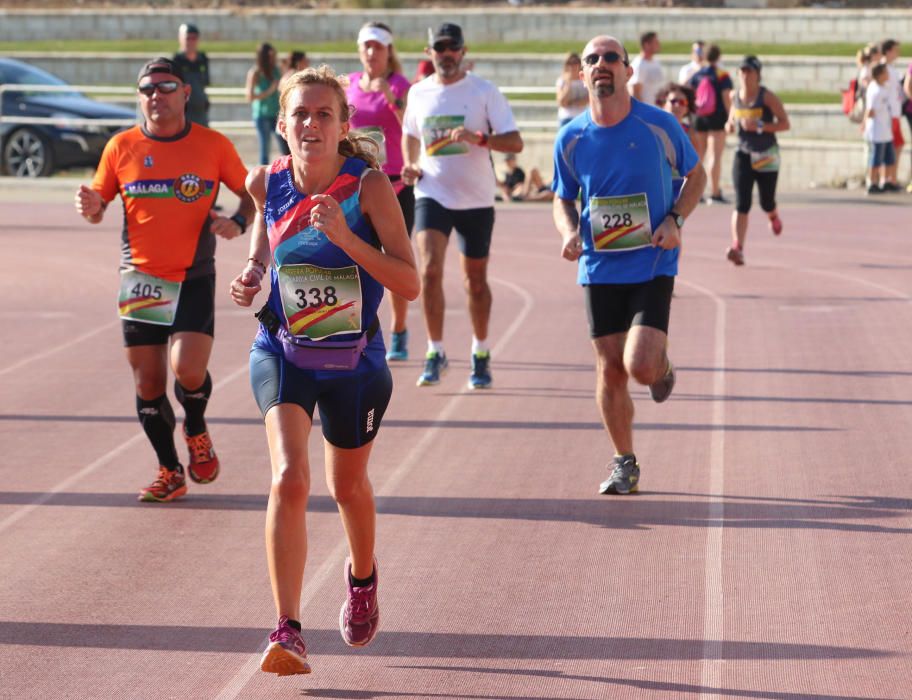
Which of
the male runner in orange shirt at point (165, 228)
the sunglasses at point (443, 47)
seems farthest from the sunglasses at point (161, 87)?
the sunglasses at point (443, 47)

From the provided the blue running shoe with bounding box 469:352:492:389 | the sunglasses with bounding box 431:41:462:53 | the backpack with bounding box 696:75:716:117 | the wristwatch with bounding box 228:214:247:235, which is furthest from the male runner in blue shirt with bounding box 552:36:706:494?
the backpack with bounding box 696:75:716:117

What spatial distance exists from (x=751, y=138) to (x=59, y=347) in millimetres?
7434

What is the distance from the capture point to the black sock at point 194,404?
8.46 m

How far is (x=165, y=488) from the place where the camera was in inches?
331

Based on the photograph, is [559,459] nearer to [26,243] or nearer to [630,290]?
[630,290]

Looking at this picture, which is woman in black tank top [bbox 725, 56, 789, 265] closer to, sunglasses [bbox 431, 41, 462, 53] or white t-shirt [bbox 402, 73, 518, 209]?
white t-shirt [bbox 402, 73, 518, 209]

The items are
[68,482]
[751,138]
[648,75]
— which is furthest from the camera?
[648,75]

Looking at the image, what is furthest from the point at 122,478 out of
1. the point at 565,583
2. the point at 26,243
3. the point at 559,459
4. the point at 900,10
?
the point at 900,10

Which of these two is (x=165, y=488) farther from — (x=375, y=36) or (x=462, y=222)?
(x=375, y=36)

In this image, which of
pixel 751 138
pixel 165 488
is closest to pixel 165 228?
pixel 165 488

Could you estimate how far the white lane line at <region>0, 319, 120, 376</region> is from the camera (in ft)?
41.3

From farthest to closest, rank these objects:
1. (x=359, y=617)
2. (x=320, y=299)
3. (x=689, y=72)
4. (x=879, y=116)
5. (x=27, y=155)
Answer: (x=27, y=155) → (x=689, y=72) → (x=879, y=116) → (x=359, y=617) → (x=320, y=299)

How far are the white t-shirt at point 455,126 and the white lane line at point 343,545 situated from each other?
1.28 m

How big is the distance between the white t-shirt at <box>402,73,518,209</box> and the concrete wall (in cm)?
2764
